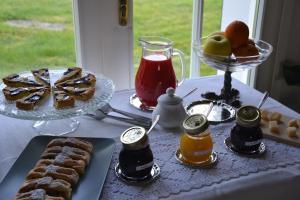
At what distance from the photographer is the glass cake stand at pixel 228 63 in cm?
101

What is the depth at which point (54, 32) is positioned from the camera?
1.25 meters

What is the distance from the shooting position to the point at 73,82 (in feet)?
3.21

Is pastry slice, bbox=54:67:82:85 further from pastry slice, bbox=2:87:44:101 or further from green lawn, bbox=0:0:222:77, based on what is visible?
green lawn, bbox=0:0:222:77

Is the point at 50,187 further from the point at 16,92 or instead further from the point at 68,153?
the point at 16,92

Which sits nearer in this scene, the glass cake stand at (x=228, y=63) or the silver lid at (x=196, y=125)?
the silver lid at (x=196, y=125)

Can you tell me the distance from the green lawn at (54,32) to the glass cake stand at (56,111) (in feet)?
0.72

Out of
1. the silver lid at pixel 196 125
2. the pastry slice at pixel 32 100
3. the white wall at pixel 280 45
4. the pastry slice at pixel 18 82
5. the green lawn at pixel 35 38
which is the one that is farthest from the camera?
the white wall at pixel 280 45

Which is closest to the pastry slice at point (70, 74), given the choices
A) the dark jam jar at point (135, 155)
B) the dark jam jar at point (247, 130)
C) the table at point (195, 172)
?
the table at point (195, 172)

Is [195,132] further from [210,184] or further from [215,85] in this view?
[215,85]

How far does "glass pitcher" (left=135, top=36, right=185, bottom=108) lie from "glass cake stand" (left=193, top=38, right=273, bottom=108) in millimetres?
96

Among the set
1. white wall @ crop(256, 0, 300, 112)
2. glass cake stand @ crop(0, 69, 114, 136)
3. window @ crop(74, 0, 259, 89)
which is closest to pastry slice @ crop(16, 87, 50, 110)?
glass cake stand @ crop(0, 69, 114, 136)

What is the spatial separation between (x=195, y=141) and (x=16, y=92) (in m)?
0.44

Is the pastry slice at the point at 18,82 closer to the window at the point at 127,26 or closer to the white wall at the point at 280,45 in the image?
the window at the point at 127,26

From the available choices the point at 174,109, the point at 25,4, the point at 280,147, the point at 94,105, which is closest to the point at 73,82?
the point at 94,105
